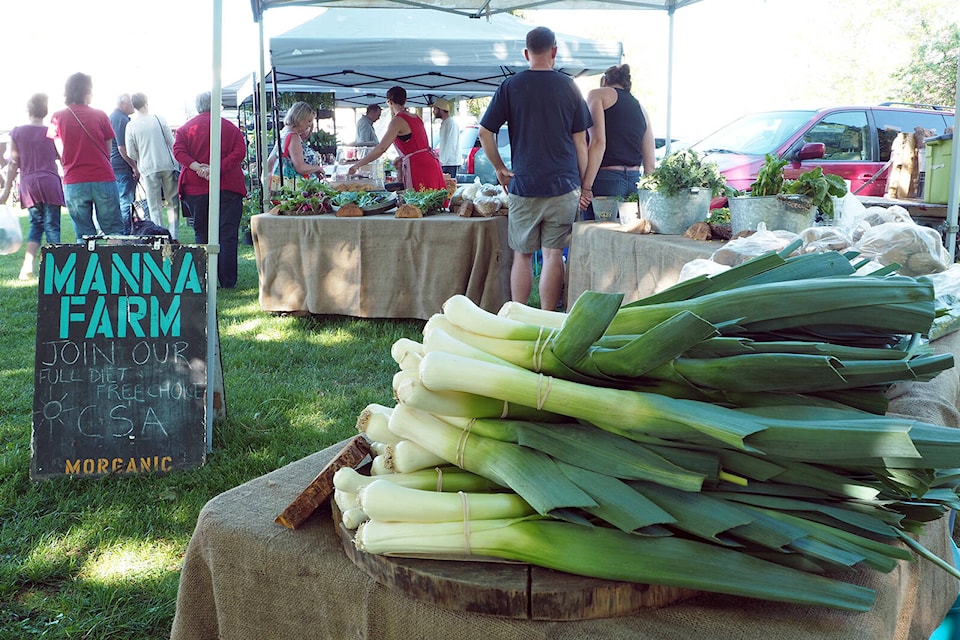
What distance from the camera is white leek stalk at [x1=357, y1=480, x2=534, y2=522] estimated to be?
1.00 meters

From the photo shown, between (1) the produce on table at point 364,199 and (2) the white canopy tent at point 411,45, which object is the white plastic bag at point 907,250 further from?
(2) the white canopy tent at point 411,45

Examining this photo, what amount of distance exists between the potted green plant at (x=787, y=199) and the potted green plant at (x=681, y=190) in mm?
546

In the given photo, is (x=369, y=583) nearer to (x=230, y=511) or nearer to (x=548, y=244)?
(x=230, y=511)

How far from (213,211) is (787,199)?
2.45m

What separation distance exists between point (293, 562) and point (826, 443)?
735mm

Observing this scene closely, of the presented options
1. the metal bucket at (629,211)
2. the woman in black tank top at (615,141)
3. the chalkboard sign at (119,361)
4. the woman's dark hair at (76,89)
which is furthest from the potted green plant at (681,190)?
the woman's dark hair at (76,89)

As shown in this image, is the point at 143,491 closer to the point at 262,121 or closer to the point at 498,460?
the point at 498,460

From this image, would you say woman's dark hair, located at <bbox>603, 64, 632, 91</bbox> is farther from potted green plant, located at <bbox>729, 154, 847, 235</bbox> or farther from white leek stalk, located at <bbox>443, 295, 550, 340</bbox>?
white leek stalk, located at <bbox>443, 295, 550, 340</bbox>

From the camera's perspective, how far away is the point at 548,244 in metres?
5.28

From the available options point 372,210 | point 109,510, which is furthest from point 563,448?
point 372,210

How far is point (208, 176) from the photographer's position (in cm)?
701

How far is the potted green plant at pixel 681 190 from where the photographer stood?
412 cm

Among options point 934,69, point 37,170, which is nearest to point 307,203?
point 37,170

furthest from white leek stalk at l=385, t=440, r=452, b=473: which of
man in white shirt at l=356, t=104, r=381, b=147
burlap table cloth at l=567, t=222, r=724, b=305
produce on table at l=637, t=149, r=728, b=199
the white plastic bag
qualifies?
man in white shirt at l=356, t=104, r=381, b=147
